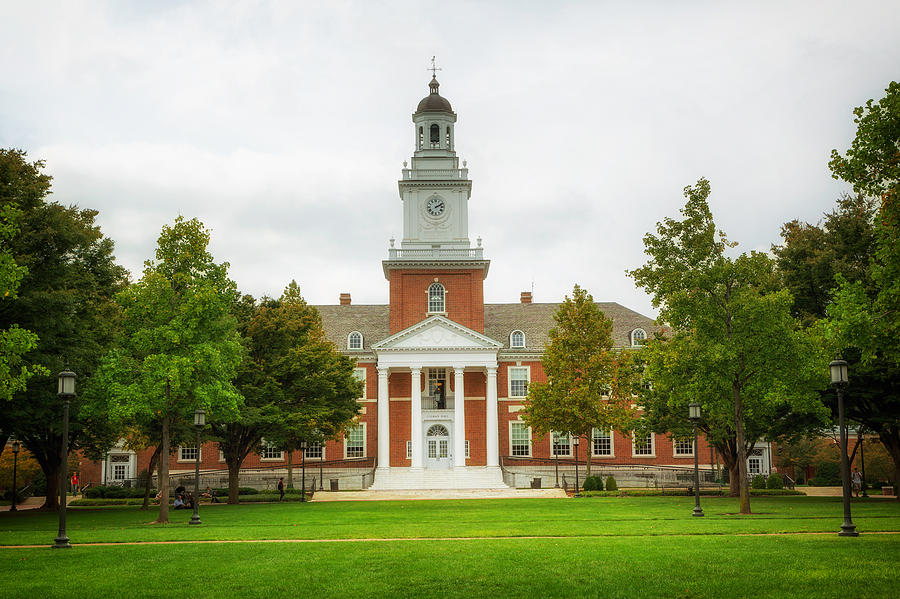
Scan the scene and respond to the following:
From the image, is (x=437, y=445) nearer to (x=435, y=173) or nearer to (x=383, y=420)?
(x=383, y=420)

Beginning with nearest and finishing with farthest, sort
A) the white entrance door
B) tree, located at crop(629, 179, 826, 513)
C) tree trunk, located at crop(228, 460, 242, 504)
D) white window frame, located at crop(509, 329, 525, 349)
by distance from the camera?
tree, located at crop(629, 179, 826, 513), tree trunk, located at crop(228, 460, 242, 504), the white entrance door, white window frame, located at crop(509, 329, 525, 349)

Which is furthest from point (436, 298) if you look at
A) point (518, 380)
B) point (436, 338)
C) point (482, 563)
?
point (482, 563)

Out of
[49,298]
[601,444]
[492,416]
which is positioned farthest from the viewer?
[601,444]

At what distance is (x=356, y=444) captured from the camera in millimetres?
Result: 60344

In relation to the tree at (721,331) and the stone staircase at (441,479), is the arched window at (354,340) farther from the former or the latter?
the tree at (721,331)

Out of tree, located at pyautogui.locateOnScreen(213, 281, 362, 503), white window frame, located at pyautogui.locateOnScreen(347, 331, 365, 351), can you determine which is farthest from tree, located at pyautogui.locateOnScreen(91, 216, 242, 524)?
white window frame, located at pyautogui.locateOnScreen(347, 331, 365, 351)

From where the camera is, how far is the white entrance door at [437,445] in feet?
185

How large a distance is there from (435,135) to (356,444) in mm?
22511

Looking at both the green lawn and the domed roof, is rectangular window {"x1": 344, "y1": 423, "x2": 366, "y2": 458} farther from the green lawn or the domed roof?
the green lawn

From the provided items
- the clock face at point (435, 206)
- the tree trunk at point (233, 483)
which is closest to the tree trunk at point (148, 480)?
the tree trunk at point (233, 483)

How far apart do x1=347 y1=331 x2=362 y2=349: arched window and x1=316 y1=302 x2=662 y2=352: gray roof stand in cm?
35

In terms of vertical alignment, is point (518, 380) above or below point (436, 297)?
below

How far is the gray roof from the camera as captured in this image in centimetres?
6256

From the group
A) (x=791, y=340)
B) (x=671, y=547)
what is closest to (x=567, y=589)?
(x=671, y=547)
